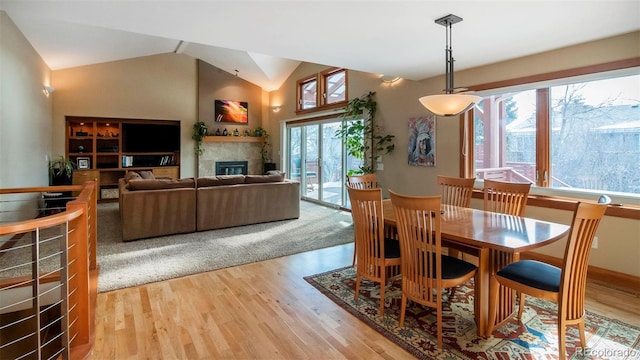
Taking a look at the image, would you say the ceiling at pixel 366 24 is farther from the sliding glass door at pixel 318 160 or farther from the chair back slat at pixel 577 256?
the sliding glass door at pixel 318 160

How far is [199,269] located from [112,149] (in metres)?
6.34

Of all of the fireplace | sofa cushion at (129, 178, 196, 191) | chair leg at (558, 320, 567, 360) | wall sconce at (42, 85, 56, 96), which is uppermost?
wall sconce at (42, 85, 56, 96)

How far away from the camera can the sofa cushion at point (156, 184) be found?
4719 millimetres

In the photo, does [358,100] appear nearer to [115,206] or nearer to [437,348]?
[437,348]

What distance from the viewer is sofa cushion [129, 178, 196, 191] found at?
4.72 metres

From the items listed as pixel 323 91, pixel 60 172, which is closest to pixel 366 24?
pixel 323 91

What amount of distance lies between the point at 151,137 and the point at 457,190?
25.8ft

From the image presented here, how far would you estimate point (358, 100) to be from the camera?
614 centimetres

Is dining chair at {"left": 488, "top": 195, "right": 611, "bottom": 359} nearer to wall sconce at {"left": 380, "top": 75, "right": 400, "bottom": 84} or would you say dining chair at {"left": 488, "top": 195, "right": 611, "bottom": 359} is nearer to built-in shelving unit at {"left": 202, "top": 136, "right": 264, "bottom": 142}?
wall sconce at {"left": 380, "top": 75, "right": 400, "bottom": 84}

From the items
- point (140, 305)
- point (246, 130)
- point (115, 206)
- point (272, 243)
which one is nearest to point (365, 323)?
point (140, 305)

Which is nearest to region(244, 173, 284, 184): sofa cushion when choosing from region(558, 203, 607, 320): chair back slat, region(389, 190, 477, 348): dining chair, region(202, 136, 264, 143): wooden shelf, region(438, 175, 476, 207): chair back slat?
region(438, 175, 476, 207): chair back slat

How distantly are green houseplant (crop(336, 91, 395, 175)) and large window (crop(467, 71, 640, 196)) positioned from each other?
1779 millimetres

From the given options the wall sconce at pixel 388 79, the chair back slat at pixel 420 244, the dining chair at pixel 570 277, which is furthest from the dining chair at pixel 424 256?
the wall sconce at pixel 388 79

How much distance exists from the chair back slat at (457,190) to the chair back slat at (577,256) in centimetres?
149
